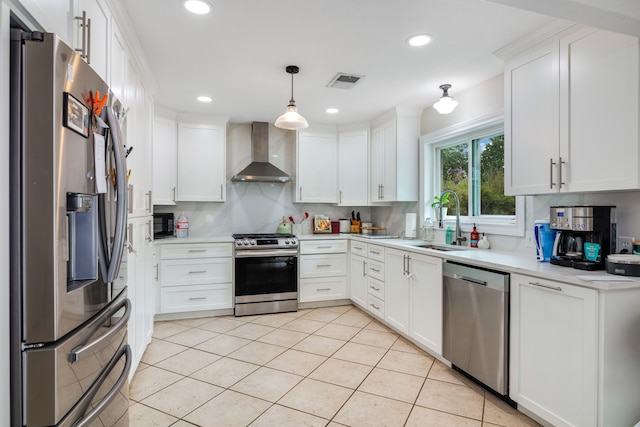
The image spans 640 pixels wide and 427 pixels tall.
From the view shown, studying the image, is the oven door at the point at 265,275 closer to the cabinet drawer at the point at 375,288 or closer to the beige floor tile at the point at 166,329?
the beige floor tile at the point at 166,329

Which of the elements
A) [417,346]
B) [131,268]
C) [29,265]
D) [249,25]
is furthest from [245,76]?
[417,346]

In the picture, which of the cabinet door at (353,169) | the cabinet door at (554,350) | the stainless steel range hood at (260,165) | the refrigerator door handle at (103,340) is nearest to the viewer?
the refrigerator door handle at (103,340)

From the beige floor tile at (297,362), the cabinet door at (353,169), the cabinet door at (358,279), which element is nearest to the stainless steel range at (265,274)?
the cabinet door at (358,279)

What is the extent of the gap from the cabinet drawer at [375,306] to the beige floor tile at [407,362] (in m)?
0.65

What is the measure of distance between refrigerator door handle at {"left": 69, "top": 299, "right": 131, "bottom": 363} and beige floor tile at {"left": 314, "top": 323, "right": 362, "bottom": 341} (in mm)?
2142

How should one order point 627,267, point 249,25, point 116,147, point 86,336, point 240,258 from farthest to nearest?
1. point 240,258
2. point 249,25
3. point 627,267
4. point 116,147
5. point 86,336

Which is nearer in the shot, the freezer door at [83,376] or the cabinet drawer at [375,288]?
the freezer door at [83,376]

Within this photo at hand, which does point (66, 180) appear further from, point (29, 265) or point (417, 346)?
point (417, 346)

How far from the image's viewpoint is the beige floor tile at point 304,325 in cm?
357

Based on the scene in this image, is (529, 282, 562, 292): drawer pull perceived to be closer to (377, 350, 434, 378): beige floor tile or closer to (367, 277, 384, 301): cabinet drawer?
(377, 350, 434, 378): beige floor tile

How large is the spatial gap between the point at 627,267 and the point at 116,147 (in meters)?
2.40

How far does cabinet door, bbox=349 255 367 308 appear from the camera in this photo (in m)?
4.04

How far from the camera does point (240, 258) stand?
13.1 feet

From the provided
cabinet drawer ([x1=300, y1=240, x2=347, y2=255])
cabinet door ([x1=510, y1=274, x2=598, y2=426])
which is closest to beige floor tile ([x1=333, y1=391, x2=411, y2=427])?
cabinet door ([x1=510, y1=274, x2=598, y2=426])
